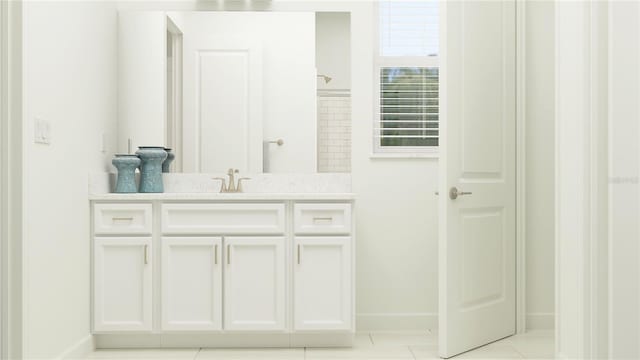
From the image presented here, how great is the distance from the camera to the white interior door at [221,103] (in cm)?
377

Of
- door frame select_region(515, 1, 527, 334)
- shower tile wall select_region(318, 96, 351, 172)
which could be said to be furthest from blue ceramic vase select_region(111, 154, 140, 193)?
door frame select_region(515, 1, 527, 334)

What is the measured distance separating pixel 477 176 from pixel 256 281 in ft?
4.30

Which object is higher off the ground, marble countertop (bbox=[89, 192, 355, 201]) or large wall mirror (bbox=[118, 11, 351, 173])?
large wall mirror (bbox=[118, 11, 351, 173])

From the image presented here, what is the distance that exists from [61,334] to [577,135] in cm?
240

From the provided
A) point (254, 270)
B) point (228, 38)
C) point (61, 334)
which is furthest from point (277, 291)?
point (228, 38)

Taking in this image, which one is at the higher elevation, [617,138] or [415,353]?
[617,138]

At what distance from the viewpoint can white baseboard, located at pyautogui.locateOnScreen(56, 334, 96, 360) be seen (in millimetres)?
2934

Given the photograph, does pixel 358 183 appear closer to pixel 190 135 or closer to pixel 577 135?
pixel 190 135

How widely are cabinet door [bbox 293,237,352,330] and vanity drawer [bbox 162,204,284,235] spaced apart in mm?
173

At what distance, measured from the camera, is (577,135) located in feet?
8.43

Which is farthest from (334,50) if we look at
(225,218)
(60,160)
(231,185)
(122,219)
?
(60,160)

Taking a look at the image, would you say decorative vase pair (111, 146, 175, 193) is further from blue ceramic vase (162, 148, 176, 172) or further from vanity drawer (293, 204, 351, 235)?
vanity drawer (293, 204, 351, 235)

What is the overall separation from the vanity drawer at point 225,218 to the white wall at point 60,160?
46cm

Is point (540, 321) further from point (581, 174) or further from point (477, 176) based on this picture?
point (581, 174)
